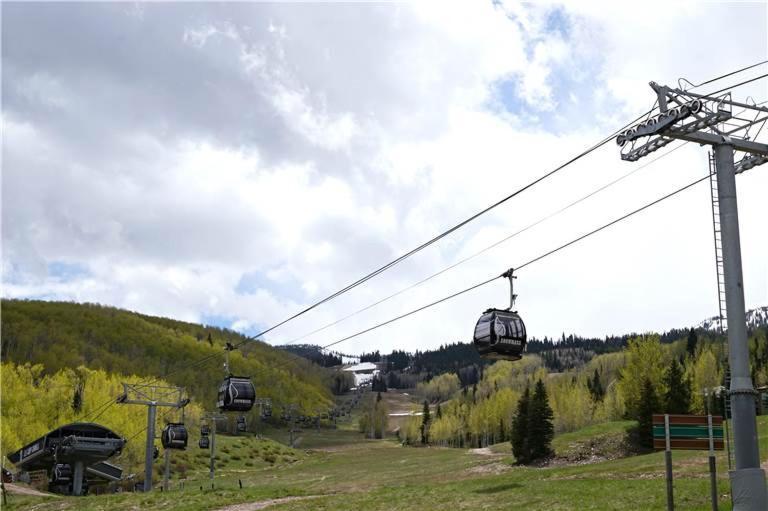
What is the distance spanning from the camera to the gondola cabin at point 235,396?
127 ft

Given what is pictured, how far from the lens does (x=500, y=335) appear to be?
76.8 feet

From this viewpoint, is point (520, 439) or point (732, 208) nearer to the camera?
point (732, 208)

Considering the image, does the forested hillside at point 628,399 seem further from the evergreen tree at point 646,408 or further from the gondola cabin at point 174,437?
the gondola cabin at point 174,437

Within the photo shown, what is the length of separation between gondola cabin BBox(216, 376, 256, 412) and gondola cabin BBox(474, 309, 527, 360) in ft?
61.2

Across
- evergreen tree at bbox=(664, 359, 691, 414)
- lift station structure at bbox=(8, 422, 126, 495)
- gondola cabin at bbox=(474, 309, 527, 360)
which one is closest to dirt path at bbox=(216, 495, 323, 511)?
gondola cabin at bbox=(474, 309, 527, 360)

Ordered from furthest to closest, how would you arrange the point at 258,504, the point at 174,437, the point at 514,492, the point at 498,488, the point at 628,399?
the point at 628,399, the point at 174,437, the point at 498,488, the point at 258,504, the point at 514,492

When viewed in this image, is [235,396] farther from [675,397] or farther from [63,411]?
[63,411]

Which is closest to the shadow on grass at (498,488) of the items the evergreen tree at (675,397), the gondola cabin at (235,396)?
the gondola cabin at (235,396)

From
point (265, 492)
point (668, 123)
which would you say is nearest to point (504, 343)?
point (668, 123)

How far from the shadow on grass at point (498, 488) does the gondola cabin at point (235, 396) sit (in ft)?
45.6

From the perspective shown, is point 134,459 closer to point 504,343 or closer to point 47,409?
point 47,409

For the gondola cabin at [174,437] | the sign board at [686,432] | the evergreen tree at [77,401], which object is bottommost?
the gondola cabin at [174,437]

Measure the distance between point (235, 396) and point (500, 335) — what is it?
1973 cm

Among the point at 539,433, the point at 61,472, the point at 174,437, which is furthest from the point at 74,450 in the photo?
the point at 539,433
